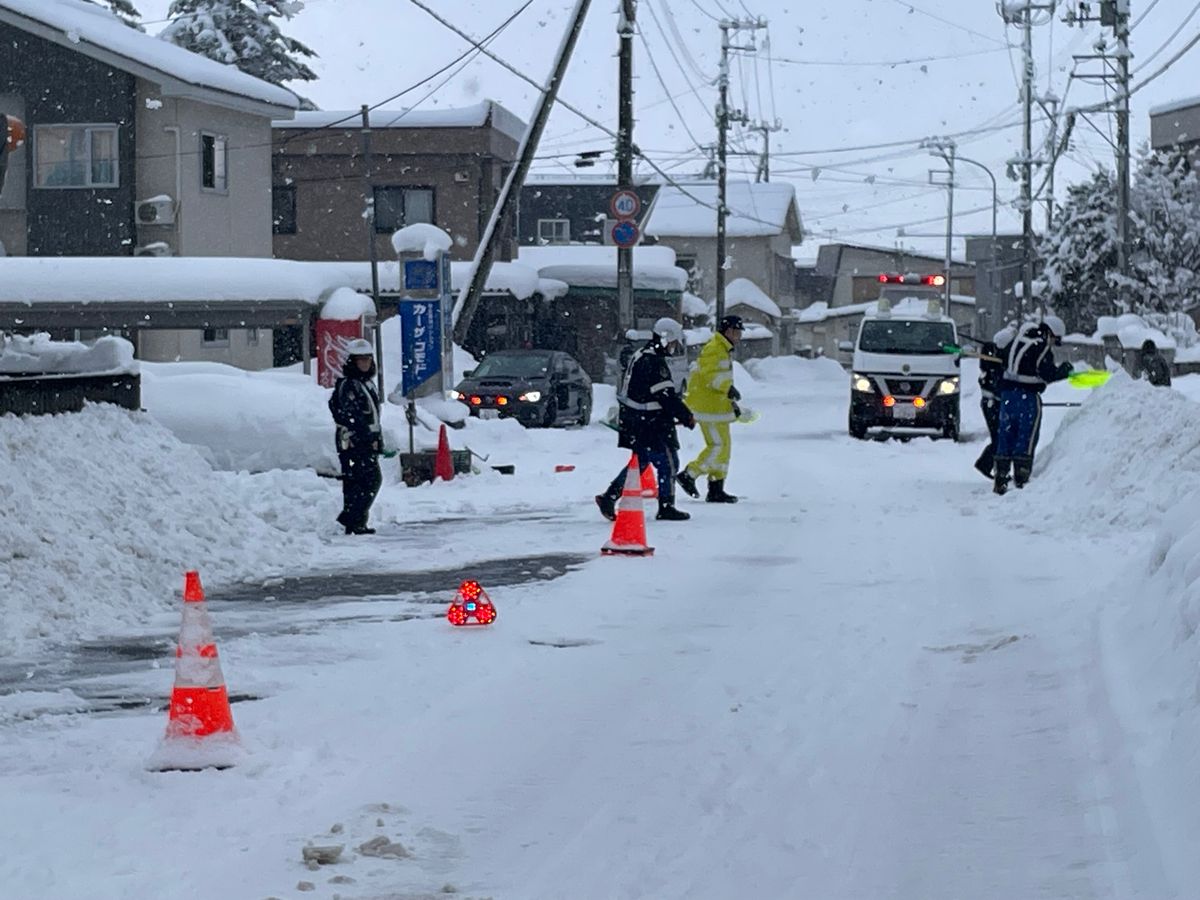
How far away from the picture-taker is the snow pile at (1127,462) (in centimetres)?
1488

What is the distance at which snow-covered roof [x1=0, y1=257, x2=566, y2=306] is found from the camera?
3388 cm

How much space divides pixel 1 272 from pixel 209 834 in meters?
31.0

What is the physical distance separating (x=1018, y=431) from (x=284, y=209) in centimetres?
3533

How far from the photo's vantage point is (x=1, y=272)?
34.7 m

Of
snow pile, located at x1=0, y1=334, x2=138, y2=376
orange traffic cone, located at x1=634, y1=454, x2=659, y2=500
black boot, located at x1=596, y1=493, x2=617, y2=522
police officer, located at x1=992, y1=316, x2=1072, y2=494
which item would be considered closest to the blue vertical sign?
orange traffic cone, located at x1=634, y1=454, x2=659, y2=500

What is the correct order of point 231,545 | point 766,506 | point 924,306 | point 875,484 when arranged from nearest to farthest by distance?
point 231,545, point 766,506, point 875,484, point 924,306

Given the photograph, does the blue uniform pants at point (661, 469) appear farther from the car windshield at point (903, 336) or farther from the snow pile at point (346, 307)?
the snow pile at point (346, 307)

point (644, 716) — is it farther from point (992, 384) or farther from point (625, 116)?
point (625, 116)

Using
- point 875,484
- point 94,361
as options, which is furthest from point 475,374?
point 94,361

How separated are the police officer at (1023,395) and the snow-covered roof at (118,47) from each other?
22567mm

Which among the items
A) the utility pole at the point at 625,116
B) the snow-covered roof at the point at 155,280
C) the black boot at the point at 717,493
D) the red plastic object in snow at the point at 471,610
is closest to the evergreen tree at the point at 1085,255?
the utility pole at the point at 625,116

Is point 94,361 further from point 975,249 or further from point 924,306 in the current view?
point 975,249

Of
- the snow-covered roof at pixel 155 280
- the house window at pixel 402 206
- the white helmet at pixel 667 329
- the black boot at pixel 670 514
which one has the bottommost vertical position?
the black boot at pixel 670 514

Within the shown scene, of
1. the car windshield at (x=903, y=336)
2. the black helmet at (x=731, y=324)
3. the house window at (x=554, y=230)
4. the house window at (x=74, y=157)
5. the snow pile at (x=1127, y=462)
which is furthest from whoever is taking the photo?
the house window at (x=554, y=230)
